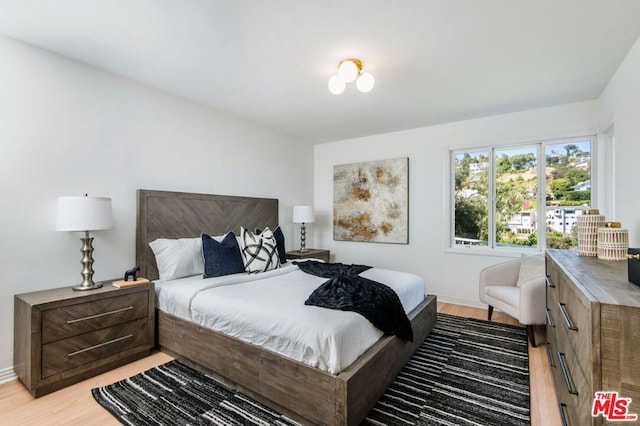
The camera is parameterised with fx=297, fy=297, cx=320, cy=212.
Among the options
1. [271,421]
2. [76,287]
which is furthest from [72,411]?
[271,421]

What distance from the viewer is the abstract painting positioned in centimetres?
454

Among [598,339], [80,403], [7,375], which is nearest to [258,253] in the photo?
[80,403]

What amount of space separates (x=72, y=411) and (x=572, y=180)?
514 centimetres

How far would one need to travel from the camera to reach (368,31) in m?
2.12

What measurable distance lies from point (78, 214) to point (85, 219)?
59 millimetres

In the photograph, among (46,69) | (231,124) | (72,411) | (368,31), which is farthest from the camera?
(231,124)

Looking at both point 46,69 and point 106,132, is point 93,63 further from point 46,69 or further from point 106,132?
point 106,132

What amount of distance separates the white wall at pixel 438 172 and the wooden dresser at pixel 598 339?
8.31 feet

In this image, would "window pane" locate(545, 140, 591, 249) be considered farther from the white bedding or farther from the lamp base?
the lamp base

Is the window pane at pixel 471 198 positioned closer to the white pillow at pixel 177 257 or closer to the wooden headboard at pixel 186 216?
the wooden headboard at pixel 186 216

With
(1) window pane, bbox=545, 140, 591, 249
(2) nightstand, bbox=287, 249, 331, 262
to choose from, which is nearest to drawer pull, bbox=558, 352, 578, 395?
(1) window pane, bbox=545, 140, 591, 249

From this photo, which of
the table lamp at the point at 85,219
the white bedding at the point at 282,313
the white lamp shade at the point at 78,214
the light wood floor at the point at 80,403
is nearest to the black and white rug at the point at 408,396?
the light wood floor at the point at 80,403

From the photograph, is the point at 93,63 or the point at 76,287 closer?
the point at 76,287

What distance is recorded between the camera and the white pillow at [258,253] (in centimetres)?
315
